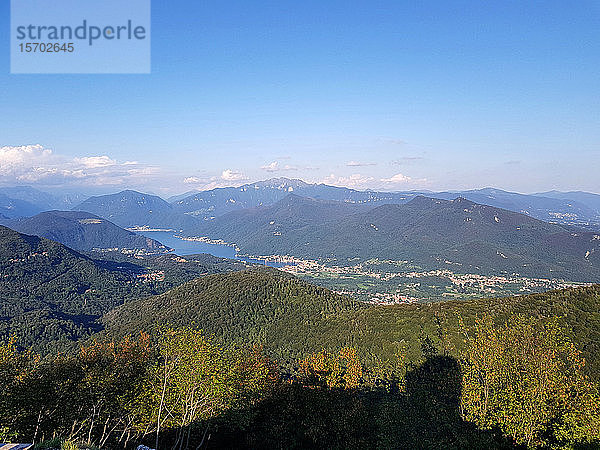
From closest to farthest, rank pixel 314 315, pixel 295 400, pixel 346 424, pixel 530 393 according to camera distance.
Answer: pixel 530 393, pixel 346 424, pixel 295 400, pixel 314 315

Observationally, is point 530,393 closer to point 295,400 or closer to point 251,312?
point 295,400

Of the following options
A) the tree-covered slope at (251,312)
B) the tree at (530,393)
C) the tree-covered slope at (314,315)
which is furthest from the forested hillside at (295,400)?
the tree-covered slope at (251,312)

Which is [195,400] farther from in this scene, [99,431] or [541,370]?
[541,370]

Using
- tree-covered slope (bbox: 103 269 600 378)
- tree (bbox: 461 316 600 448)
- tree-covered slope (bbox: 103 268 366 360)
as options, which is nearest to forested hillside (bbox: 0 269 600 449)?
tree (bbox: 461 316 600 448)

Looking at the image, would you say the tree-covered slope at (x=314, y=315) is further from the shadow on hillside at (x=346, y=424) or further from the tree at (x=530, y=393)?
the shadow on hillside at (x=346, y=424)

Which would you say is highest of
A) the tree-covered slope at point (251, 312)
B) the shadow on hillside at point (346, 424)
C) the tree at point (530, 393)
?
the tree at point (530, 393)

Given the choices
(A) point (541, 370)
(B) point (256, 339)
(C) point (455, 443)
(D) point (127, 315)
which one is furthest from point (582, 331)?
(D) point (127, 315)

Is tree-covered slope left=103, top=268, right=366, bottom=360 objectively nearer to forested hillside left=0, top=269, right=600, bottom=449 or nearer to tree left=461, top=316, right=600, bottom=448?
forested hillside left=0, top=269, right=600, bottom=449

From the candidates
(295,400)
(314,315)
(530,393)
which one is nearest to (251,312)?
(314,315)
